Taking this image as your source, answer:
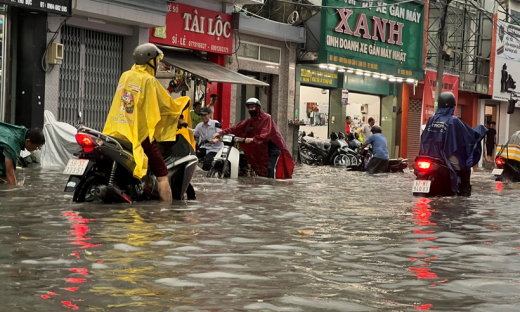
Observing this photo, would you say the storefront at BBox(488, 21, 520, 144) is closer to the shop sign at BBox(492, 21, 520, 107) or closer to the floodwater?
the shop sign at BBox(492, 21, 520, 107)

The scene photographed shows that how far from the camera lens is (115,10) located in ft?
66.8

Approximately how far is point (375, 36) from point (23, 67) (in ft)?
59.6

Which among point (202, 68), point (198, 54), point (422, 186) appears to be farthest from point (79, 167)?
point (198, 54)

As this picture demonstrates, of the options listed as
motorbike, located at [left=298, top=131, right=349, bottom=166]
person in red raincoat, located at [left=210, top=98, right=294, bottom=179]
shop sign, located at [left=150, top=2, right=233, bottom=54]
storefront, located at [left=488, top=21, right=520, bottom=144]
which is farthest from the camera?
storefront, located at [left=488, top=21, right=520, bottom=144]

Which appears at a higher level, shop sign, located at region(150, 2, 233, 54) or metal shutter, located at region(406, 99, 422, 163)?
shop sign, located at region(150, 2, 233, 54)

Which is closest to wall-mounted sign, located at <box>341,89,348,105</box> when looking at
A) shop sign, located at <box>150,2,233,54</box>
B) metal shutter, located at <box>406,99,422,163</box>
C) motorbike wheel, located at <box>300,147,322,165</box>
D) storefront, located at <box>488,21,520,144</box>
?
motorbike wheel, located at <box>300,147,322,165</box>

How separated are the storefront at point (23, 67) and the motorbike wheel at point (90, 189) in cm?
919

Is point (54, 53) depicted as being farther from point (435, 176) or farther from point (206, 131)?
point (435, 176)

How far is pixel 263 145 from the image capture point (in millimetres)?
18172

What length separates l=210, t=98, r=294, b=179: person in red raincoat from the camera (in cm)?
1777

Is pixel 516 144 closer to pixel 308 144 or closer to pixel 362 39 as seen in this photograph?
pixel 308 144

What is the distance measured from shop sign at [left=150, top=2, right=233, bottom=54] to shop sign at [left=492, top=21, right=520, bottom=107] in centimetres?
2292

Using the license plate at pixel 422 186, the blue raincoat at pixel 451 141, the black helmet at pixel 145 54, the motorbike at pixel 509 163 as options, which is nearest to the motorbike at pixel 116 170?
the black helmet at pixel 145 54

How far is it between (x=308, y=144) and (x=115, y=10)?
10.9 m
